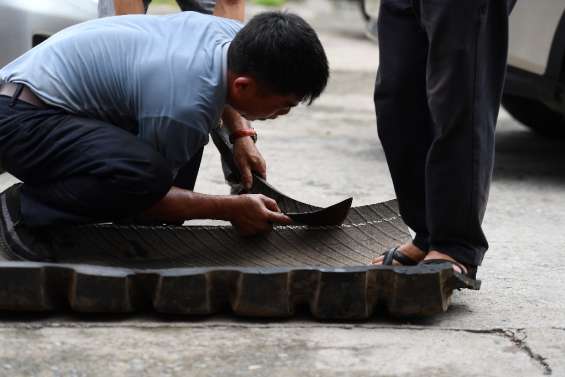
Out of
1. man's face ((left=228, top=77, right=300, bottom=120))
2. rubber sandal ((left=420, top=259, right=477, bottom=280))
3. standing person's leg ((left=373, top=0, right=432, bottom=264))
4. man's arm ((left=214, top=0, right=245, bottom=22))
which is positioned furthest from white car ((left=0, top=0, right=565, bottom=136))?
rubber sandal ((left=420, top=259, right=477, bottom=280))

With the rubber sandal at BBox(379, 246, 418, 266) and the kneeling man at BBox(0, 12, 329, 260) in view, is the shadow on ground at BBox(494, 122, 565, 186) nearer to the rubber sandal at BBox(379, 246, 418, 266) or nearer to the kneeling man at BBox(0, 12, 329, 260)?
the rubber sandal at BBox(379, 246, 418, 266)

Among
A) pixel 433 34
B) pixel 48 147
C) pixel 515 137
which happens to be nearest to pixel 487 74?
pixel 433 34

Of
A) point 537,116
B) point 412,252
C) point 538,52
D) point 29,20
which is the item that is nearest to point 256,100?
point 412,252

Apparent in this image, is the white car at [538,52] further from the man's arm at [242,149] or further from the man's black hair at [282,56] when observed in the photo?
the man's black hair at [282,56]

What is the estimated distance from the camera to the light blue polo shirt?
10.0 ft

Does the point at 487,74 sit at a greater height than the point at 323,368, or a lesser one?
greater

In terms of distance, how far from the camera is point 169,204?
327 cm

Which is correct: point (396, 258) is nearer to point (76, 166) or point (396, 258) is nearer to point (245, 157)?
point (245, 157)

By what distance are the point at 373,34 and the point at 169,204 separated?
3.11 m

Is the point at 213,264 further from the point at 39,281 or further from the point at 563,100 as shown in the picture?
the point at 563,100

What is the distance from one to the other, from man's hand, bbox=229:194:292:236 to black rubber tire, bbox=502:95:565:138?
3.25 meters

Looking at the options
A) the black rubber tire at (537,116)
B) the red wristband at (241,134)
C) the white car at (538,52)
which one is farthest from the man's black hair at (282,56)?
the black rubber tire at (537,116)

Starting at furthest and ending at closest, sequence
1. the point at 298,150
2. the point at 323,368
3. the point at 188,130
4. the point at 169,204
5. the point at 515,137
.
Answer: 1. the point at 515,137
2. the point at 298,150
3. the point at 169,204
4. the point at 188,130
5. the point at 323,368

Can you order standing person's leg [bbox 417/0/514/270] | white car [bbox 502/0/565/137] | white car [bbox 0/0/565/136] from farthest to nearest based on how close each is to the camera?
white car [bbox 502/0/565/137] → white car [bbox 0/0/565/136] → standing person's leg [bbox 417/0/514/270]
